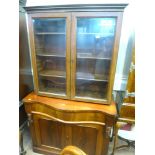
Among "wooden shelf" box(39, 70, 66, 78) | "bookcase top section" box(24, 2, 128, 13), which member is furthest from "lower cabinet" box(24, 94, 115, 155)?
A: "bookcase top section" box(24, 2, 128, 13)

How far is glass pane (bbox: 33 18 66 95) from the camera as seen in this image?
1.54 m

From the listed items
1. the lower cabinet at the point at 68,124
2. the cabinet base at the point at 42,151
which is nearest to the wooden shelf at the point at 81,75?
the lower cabinet at the point at 68,124

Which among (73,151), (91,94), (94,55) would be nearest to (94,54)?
(94,55)

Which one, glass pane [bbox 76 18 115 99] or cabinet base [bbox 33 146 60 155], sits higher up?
glass pane [bbox 76 18 115 99]

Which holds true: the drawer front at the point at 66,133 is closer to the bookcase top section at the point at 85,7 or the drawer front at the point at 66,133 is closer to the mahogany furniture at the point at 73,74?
the mahogany furniture at the point at 73,74

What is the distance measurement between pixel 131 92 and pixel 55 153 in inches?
46.4

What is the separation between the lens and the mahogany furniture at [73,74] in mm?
1369

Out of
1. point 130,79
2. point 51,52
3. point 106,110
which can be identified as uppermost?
point 51,52

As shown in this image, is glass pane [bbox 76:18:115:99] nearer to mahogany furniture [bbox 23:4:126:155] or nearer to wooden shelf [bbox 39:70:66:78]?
mahogany furniture [bbox 23:4:126:155]

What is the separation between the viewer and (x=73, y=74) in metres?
1.53

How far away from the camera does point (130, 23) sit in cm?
162
